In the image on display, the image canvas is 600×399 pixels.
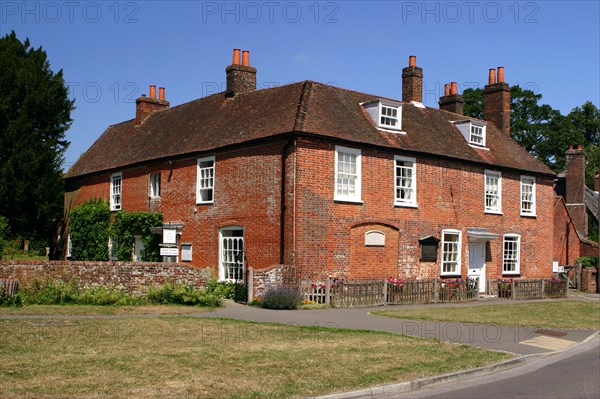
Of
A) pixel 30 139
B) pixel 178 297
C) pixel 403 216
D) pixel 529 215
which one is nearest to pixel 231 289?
pixel 178 297

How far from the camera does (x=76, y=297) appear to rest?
781 inches

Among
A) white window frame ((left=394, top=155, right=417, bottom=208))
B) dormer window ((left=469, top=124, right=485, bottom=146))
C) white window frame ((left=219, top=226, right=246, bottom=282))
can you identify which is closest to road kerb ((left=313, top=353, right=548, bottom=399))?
white window frame ((left=394, top=155, right=417, bottom=208))

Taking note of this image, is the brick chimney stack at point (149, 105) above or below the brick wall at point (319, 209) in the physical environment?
above

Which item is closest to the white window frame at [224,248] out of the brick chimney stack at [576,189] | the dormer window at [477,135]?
Answer: the dormer window at [477,135]

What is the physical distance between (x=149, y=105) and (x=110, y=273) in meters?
17.6

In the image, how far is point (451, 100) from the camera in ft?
116

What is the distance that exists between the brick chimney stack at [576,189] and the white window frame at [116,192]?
2725cm

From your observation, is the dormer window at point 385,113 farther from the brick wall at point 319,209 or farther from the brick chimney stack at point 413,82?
the brick chimney stack at point 413,82

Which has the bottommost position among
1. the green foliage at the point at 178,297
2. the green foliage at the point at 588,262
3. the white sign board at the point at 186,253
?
the green foliage at the point at 178,297

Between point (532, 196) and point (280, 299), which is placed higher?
point (532, 196)

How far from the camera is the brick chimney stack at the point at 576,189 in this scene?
42.2m

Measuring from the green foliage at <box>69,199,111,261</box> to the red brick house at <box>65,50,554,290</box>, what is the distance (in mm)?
906

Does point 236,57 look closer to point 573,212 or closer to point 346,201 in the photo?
point 346,201

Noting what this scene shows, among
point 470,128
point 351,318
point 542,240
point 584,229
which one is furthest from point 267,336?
point 584,229
